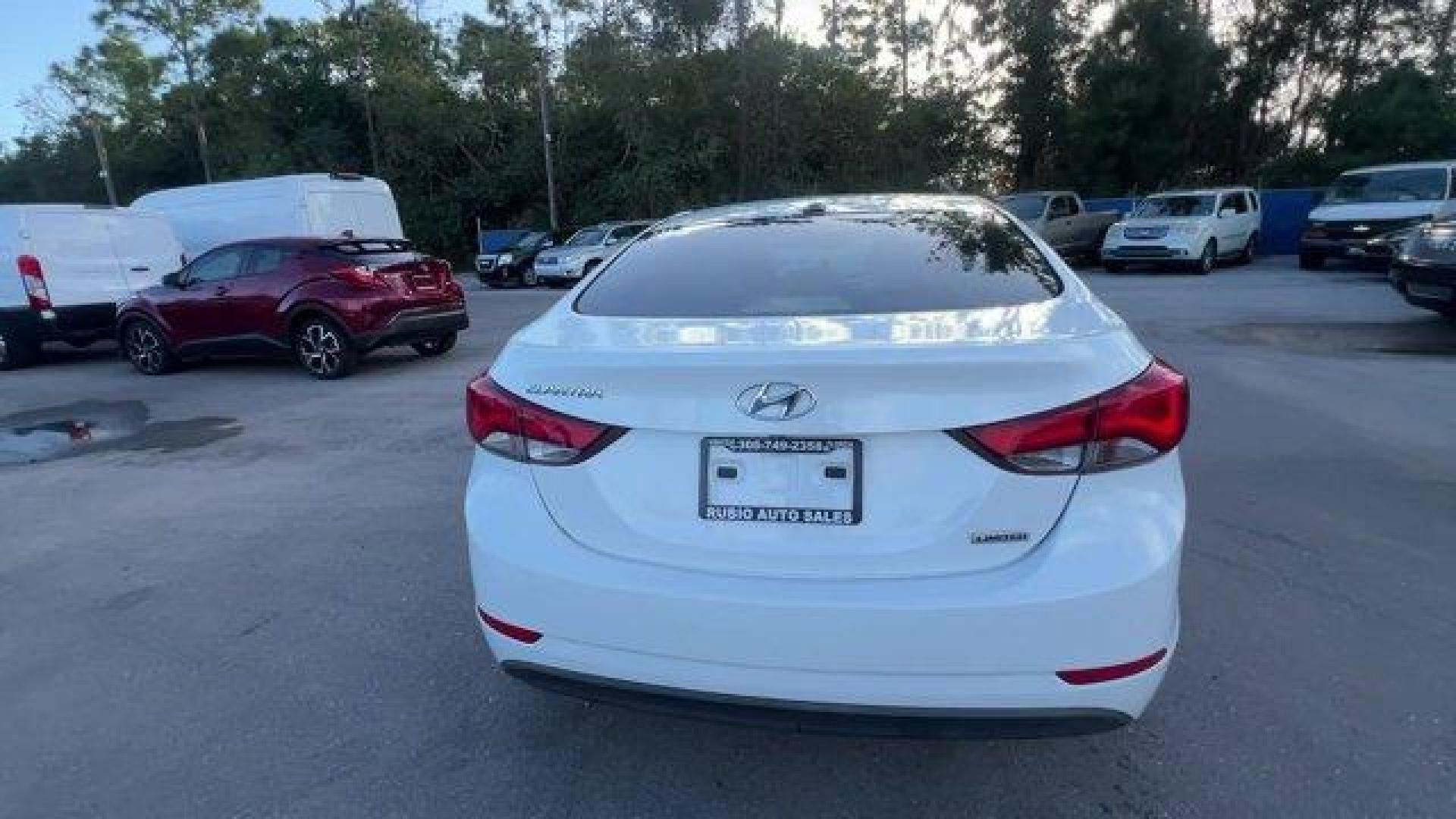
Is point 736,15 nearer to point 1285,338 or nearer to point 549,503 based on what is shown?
point 1285,338

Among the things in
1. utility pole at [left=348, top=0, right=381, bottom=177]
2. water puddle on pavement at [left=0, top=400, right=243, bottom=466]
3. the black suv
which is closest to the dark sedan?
water puddle on pavement at [left=0, top=400, right=243, bottom=466]

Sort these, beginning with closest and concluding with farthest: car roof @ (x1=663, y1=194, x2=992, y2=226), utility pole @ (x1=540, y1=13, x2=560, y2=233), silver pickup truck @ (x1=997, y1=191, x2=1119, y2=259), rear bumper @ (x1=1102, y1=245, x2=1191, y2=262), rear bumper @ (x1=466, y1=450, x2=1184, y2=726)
→ rear bumper @ (x1=466, y1=450, x2=1184, y2=726) → car roof @ (x1=663, y1=194, x2=992, y2=226) → rear bumper @ (x1=1102, y1=245, x2=1191, y2=262) → silver pickup truck @ (x1=997, y1=191, x2=1119, y2=259) → utility pole @ (x1=540, y1=13, x2=560, y2=233)

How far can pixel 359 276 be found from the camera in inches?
376

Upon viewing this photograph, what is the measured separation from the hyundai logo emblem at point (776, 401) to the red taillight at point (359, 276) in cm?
849

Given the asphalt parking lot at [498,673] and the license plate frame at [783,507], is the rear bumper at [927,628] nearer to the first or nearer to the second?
the license plate frame at [783,507]

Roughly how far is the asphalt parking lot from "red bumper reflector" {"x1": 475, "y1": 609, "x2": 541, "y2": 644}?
532 mm

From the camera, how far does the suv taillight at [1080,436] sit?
2.04 meters

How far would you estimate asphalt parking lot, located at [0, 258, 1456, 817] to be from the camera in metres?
2.57

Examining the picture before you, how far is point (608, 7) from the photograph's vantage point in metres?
34.9

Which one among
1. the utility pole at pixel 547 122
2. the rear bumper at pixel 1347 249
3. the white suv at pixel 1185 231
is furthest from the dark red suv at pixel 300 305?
the utility pole at pixel 547 122

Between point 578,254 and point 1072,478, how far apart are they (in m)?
20.5

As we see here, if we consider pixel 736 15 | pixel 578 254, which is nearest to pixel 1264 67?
pixel 736 15

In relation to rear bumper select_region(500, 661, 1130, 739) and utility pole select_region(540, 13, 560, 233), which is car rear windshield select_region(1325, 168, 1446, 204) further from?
utility pole select_region(540, 13, 560, 233)

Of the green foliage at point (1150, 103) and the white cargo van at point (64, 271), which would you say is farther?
the green foliage at point (1150, 103)
